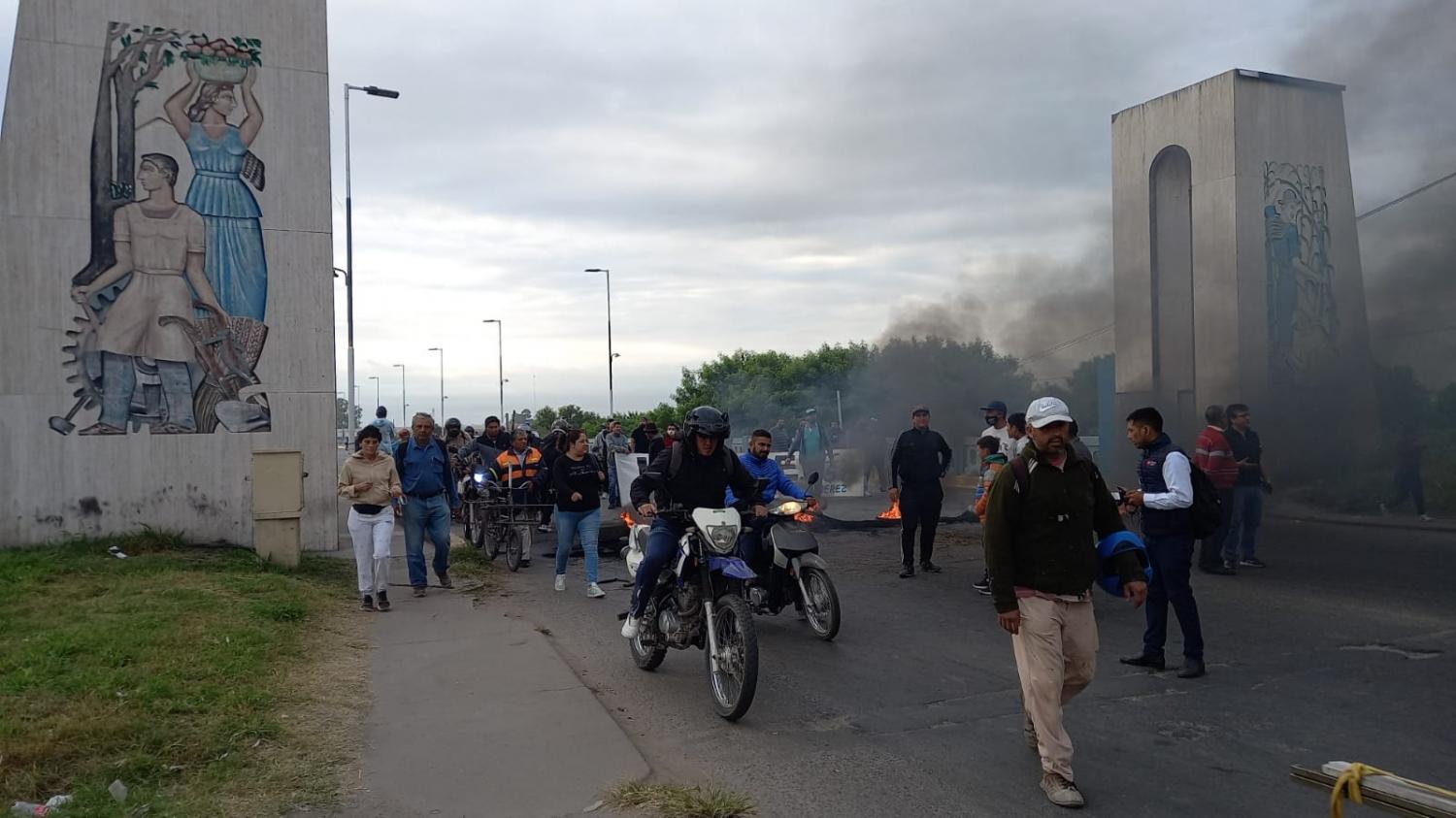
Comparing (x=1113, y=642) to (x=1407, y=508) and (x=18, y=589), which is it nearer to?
(x=18, y=589)

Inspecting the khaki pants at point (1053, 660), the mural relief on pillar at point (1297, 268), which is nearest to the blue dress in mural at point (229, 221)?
the khaki pants at point (1053, 660)

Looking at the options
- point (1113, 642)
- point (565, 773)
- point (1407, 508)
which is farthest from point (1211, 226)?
point (565, 773)

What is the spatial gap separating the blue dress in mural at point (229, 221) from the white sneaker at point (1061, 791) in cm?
1113

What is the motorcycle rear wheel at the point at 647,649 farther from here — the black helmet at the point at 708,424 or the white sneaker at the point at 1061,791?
the white sneaker at the point at 1061,791

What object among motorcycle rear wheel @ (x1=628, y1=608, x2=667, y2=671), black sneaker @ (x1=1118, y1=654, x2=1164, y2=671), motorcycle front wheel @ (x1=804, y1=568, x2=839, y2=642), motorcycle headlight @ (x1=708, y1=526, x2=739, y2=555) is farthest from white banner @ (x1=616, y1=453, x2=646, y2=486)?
black sneaker @ (x1=1118, y1=654, x2=1164, y2=671)

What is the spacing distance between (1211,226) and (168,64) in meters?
19.1

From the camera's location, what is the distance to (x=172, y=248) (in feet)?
39.9

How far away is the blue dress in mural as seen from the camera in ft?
40.5

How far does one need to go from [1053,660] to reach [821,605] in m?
3.37

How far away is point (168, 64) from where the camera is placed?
12.2m

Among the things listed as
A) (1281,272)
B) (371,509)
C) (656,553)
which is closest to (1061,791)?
(656,553)

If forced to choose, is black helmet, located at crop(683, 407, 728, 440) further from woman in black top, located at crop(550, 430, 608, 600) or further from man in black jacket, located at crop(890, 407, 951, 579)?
man in black jacket, located at crop(890, 407, 951, 579)

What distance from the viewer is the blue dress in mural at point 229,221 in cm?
1234

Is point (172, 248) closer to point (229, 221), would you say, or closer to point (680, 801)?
point (229, 221)
